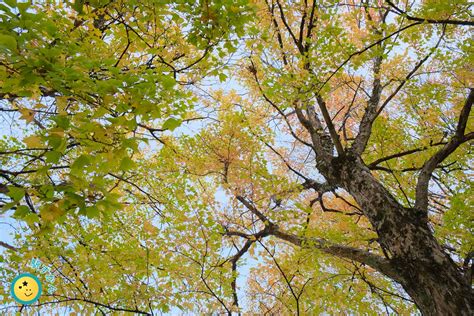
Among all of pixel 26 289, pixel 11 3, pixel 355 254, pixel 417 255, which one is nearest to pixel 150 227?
pixel 26 289

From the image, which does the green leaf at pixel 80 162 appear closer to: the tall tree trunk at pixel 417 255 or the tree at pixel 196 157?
the tree at pixel 196 157

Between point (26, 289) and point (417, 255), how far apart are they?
4304mm

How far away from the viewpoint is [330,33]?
3.81m

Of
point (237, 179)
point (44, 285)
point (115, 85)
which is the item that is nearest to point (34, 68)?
point (115, 85)

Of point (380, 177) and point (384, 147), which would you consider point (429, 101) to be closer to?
point (384, 147)

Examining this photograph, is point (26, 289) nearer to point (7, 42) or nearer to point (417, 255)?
point (7, 42)

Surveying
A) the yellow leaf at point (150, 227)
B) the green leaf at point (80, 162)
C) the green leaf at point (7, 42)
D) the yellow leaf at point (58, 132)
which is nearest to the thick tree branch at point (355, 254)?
the yellow leaf at point (150, 227)

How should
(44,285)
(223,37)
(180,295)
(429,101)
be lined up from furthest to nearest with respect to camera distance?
(429,101) → (44,285) → (180,295) → (223,37)

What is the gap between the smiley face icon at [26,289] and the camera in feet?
11.1

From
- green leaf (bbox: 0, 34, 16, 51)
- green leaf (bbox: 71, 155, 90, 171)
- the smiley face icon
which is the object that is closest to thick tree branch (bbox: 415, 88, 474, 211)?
green leaf (bbox: 71, 155, 90, 171)

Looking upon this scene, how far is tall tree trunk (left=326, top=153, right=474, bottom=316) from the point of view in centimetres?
293

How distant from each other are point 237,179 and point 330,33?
360 cm

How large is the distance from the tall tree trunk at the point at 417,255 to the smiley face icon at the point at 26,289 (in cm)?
395

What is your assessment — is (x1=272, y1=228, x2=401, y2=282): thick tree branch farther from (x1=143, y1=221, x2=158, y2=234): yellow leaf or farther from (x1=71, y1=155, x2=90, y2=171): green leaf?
(x1=71, y1=155, x2=90, y2=171): green leaf
